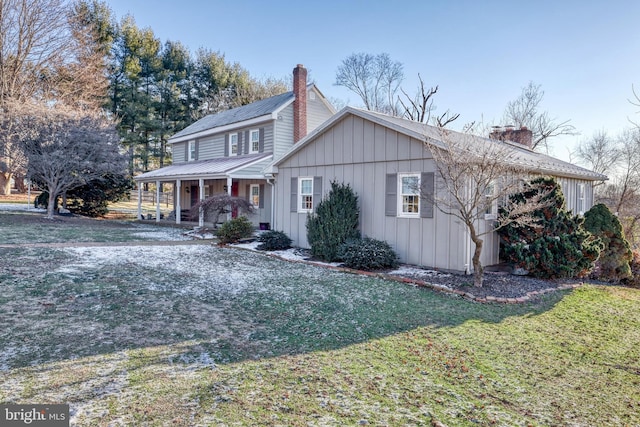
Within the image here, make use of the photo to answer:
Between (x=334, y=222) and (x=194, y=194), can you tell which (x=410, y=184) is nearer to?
(x=334, y=222)

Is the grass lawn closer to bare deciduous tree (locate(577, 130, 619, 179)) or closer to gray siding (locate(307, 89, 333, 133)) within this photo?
gray siding (locate(307, 89, 333, 133))

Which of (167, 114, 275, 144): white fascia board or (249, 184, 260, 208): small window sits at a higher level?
(167, 114, 275, 144): white fascia board

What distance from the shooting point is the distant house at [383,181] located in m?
9.34

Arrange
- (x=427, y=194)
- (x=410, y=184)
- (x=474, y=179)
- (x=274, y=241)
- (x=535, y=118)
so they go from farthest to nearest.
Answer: (x=535, y=118)
(x=274, y=241)
(x=410, y=184)
(x=427, y=194)
(x=474, y=179)

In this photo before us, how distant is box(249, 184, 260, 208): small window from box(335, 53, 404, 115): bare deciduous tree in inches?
778

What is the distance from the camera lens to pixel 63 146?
17688 mm

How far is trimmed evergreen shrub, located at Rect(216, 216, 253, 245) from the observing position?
43.7 feet

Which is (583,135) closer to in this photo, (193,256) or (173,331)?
(193,256)

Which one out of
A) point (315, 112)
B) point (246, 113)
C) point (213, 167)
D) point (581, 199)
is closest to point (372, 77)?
point (315, 112)

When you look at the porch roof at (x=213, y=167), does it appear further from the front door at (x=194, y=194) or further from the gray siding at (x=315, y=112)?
the gray siding at (x=315, y=112)

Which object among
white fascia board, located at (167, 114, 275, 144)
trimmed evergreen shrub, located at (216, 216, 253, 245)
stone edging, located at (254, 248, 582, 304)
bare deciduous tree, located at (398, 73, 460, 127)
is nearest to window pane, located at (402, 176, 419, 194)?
stone edging, located at (254, 248, 582, 304)

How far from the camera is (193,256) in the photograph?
10.5 m

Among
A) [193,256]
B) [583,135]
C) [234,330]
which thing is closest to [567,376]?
[234,330]

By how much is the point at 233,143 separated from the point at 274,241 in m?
10.2
